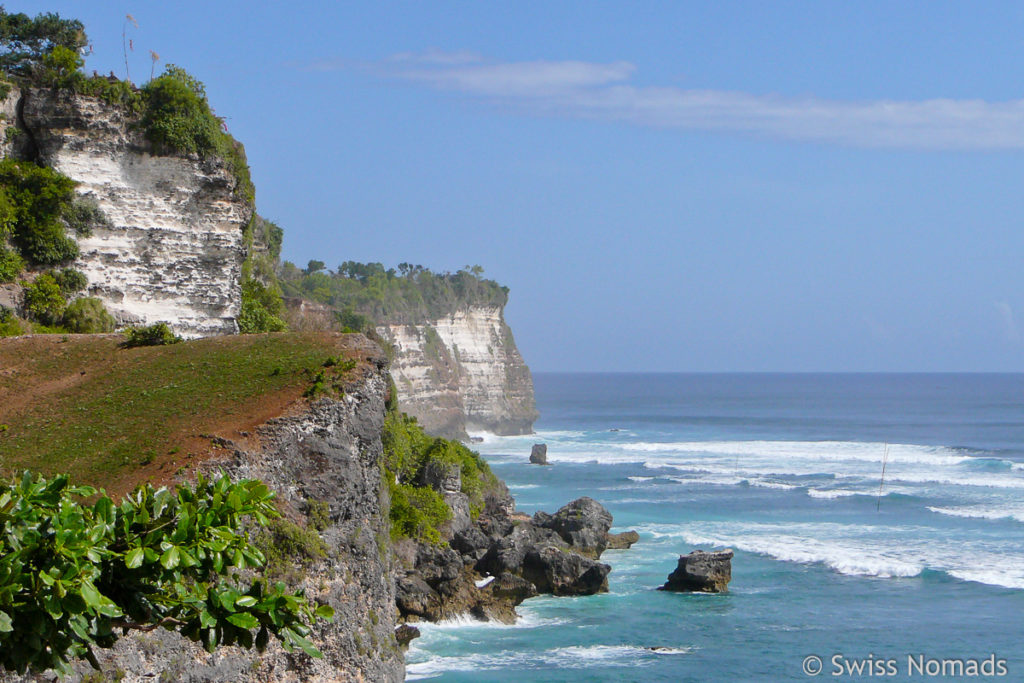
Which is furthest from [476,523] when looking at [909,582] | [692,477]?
[692,477]

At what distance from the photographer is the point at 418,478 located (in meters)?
39.0

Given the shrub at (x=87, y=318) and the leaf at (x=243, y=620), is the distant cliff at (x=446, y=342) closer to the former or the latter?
the shrub at (x=87, y=318)

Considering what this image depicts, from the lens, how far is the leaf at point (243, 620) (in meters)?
8.72

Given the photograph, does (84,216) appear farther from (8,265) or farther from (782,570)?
(782,570)

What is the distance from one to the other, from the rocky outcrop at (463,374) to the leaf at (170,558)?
84460mm

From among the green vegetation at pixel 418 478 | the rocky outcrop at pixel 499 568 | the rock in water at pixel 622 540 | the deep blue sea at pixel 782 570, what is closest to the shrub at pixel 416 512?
the green vegetation at pixel 418 478

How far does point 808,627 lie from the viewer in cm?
3183

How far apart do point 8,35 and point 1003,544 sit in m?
43.9

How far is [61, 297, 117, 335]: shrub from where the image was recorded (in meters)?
33.4

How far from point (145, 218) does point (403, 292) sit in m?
73.5

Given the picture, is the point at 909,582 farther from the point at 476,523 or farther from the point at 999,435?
the point at 999,435

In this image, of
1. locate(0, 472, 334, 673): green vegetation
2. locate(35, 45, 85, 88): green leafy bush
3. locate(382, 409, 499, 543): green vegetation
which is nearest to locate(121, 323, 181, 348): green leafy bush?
locate(382, 409, 499, 543): green vegetation

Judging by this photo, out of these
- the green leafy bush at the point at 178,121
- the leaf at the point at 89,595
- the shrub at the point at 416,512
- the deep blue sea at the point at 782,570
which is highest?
the green leafy bush at the point at 178,121

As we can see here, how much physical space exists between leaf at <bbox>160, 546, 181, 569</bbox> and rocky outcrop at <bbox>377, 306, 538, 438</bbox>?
277 feet
